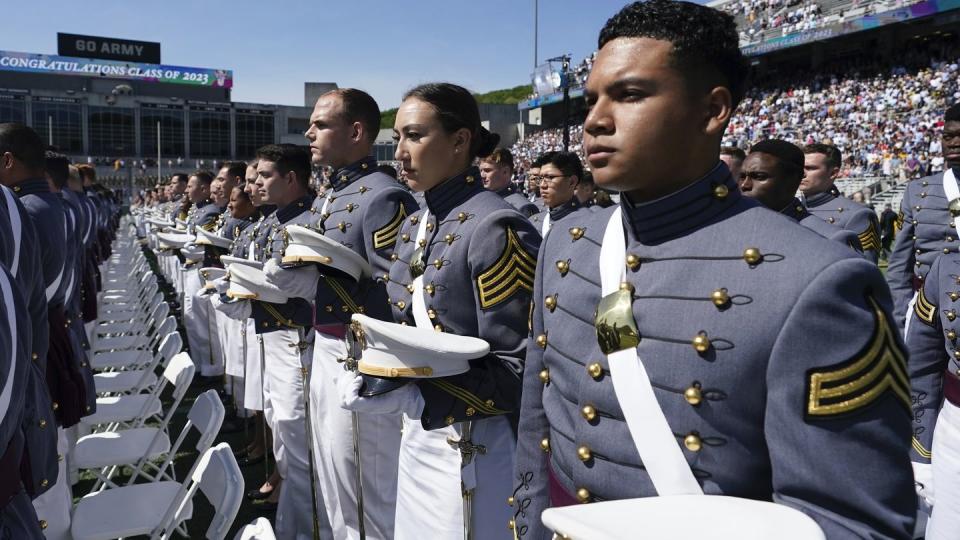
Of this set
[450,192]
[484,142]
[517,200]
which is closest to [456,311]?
[450,192]

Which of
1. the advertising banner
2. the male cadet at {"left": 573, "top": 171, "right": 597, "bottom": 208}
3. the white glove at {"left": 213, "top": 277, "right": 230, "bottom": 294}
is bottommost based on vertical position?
the white glove at {"left": 213, "top": 277, "right": 230, "bottom": 294}

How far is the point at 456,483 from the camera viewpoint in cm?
267

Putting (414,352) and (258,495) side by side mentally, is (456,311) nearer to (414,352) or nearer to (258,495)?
(414,352)

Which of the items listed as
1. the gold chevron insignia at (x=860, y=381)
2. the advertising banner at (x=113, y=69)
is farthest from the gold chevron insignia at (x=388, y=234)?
the advertising banner at (x=113, y=69)

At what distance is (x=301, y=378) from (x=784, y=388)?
12.4 ft

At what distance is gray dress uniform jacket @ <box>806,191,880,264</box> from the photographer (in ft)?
17.4

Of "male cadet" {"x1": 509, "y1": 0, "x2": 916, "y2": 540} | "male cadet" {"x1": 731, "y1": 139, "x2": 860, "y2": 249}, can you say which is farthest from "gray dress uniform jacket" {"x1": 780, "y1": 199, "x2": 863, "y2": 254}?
"male cadet" {"x1": 509, "y1": 0, "x2": 916, "y2": 540}

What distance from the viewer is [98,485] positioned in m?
5.09

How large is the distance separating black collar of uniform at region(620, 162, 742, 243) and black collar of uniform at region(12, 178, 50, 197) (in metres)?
4.24

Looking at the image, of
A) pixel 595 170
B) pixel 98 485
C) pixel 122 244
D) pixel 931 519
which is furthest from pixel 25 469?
pixel 122 244

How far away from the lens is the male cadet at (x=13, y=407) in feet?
6.42

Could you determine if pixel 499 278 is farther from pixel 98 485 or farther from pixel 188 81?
pixel 188 81

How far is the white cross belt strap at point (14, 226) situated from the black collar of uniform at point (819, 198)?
206 inches

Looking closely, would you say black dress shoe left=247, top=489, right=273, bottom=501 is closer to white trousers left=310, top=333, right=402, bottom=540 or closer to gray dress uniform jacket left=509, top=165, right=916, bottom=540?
white trousers left=310, top=333, right=402, bottom=540
